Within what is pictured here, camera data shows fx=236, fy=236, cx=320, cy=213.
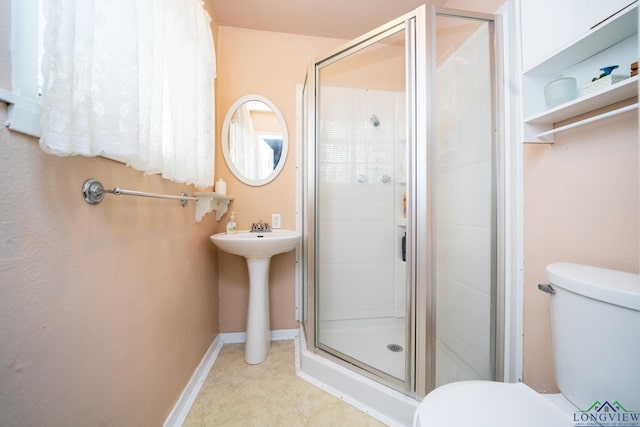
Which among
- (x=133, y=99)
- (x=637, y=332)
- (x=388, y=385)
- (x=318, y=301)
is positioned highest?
(x=133, y=99)

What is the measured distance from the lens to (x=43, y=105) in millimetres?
467

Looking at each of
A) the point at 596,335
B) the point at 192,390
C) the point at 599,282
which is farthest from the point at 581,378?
the point at 192,390

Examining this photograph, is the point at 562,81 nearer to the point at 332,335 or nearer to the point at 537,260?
the point at 537,260

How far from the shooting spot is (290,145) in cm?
190

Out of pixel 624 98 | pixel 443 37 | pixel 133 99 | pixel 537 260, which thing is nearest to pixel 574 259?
pixel 537 260

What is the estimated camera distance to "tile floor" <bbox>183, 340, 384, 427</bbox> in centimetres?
112

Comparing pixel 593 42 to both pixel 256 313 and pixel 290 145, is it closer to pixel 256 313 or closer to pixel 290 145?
pixel 290 145

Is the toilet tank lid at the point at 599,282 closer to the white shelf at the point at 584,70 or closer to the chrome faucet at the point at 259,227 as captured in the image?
the white shelf at the point at 584,70

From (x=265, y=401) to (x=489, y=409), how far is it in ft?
3.49

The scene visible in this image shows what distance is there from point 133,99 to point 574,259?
5.16ft

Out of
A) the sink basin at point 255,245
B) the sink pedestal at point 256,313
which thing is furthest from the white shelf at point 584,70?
the sink pedestal at point 256,313

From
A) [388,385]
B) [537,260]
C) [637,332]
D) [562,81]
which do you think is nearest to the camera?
[637,332]

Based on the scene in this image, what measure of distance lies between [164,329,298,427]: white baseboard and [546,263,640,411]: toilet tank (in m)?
1.51

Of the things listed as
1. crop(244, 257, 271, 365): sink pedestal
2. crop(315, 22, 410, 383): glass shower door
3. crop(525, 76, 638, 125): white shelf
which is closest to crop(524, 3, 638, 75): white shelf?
crop(525, 76, 638, 125): white shelf
